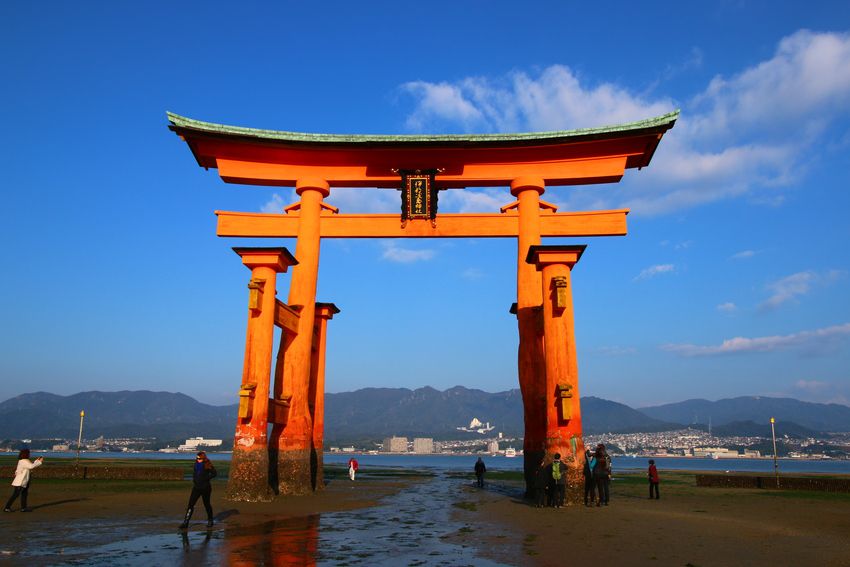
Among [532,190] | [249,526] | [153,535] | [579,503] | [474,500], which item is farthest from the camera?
[532,190]

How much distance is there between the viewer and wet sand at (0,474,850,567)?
7855mm

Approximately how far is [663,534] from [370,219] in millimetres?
13273

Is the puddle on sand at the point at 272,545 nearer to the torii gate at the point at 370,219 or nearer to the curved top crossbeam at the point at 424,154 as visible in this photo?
the torii gate at the point at 370,219

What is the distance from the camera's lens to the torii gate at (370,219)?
1644 centimetres

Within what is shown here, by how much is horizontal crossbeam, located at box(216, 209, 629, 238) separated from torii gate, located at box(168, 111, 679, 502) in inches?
1.4

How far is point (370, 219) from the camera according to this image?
1980 cm

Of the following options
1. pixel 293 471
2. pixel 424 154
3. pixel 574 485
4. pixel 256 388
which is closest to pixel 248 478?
pixel 293 471

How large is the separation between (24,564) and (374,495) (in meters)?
13.9

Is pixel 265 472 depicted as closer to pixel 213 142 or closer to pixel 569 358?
pixel 569 358

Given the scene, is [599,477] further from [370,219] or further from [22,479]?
[22,479]

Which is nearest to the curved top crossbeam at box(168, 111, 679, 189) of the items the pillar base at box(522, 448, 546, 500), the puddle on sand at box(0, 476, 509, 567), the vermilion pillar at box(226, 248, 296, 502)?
the vermilion pillar at box(226, 248, 296, 502)

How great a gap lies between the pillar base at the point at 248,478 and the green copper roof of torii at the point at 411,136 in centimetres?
999

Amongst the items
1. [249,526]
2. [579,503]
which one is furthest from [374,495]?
[249,526]

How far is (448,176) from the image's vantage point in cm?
1984
